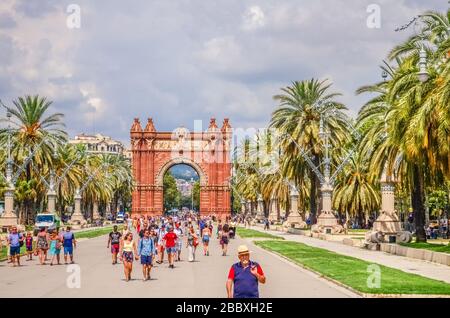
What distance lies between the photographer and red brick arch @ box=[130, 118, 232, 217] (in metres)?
119

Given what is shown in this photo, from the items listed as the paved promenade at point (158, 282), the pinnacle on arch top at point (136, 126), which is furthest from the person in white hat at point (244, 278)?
the pinnacle on arch top at point (136, 126)

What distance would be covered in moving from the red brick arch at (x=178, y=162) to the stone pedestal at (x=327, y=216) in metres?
67.5

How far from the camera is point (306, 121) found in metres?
53.9

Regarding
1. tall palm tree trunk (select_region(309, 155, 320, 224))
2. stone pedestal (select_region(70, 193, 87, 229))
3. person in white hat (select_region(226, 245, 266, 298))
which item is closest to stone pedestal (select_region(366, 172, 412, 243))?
tall palm tree trunk (select_region(309, 155, 320, 224))

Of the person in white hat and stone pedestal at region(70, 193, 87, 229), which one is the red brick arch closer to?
stone pedestal at region(70, 193, 87, 229)

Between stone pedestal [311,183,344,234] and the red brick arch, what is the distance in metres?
67.5

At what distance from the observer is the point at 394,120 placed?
30.7m

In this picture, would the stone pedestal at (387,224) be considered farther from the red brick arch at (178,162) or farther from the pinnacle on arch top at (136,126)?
the pinnacle on arch top at (136,126)

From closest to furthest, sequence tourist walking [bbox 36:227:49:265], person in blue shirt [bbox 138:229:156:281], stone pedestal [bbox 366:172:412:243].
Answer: person in blue shirt [bbox 138:229:156:281]
tourist walking [bbox 36:227:49:265]
stone pedestal [bbox 366:172:412:243]

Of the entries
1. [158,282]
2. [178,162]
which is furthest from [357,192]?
[178,162]

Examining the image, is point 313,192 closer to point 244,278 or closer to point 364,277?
point 364,277

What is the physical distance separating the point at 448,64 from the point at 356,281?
31.0ft

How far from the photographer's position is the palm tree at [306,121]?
52875mm
